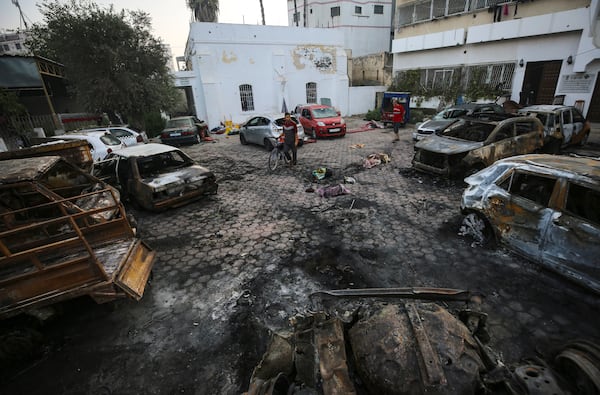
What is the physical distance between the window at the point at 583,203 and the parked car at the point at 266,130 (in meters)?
9.39

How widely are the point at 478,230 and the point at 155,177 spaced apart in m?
6.83

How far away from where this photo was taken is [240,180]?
9.02 m

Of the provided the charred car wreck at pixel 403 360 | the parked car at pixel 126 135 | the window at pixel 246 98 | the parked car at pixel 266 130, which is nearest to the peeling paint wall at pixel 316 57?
the window at pixel 246 98

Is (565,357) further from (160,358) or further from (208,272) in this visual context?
(208,272)

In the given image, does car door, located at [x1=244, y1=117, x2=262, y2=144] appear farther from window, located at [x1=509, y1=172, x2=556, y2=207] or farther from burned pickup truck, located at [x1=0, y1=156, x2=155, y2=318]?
window, located at [x1=509, y1=172, x2=556, y2=207]

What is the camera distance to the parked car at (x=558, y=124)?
8266 mm

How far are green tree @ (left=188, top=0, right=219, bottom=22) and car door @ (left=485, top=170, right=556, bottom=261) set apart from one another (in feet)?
112

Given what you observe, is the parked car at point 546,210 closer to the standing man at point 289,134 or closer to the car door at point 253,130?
the standing man at point 289,134

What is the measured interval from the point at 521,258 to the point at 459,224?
1275 millimetres

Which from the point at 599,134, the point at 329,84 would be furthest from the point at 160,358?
the point at 329,84

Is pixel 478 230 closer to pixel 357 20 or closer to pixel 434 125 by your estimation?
pixel 434 125

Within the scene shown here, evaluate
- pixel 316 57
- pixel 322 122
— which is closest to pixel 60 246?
pixel 322 122

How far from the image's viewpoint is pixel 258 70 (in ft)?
65.2

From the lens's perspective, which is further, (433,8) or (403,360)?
(433,8)
